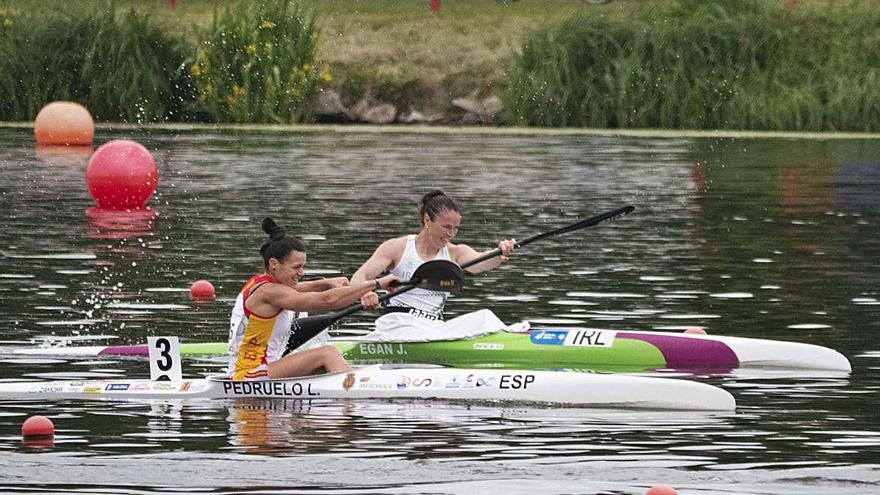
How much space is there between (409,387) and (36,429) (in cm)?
271

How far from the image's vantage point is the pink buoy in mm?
28469

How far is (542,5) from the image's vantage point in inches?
1928

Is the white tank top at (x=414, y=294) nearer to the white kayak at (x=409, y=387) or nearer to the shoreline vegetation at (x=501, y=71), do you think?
the white kayak at (x=409, y=387)

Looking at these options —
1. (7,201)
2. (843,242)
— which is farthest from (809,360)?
(7,201)

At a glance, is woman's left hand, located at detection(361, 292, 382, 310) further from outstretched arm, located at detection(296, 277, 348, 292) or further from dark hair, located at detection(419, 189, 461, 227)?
dark hair, located at detection(419, 189, 461, 227)

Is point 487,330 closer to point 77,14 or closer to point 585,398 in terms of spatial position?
point 585,398

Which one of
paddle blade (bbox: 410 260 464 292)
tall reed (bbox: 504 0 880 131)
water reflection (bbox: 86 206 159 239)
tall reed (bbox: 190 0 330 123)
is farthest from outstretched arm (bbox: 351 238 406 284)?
tall reed (bbox: 190 0 330 123)

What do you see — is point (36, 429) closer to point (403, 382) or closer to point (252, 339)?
point (252, 339)

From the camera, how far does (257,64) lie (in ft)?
138

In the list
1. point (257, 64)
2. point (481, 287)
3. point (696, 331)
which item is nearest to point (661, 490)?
point (696, 331)

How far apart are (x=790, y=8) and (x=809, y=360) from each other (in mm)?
29777

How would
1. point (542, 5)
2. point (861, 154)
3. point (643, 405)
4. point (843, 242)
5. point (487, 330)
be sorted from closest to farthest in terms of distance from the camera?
1. point (643, 405)
2. point (487, 330)
3. point (843, 242)
4. point (861, 154)
5. point (542, 5)

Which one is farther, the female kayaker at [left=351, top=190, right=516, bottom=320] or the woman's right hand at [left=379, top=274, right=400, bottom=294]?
the female kayaker at [left=351, top=190, right=516, bottom=320]

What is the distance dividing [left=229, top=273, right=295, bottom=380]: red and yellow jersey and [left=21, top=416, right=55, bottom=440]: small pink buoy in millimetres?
1991
